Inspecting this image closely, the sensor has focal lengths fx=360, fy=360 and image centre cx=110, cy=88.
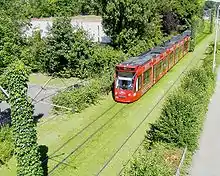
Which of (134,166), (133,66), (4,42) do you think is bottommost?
(134,166)

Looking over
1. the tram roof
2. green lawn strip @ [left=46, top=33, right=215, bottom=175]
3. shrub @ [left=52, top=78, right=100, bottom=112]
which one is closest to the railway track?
green lawn strip @ [left=46, top=33, right=215, bottom=175]

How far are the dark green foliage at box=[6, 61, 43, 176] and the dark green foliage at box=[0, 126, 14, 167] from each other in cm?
420

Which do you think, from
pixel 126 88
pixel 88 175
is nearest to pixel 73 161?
pixel 88 175

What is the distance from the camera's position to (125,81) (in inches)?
989

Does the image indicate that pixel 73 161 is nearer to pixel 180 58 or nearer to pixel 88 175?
pixel 88 175

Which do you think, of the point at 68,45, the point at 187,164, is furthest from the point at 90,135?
the point at 68,45

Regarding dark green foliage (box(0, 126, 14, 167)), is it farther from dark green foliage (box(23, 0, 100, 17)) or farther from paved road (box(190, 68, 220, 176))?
dark green foliage (box(23, 0, 100, 17))

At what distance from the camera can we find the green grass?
17406mm

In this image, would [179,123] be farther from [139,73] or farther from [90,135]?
[139,73]

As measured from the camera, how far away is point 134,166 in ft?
44.4

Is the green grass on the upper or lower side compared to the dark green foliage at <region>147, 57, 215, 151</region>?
lower

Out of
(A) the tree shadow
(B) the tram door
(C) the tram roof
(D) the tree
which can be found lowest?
(A) the tree shadow

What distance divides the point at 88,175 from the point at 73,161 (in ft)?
5.19

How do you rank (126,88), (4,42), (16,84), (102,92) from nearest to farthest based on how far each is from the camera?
1. (16,84)
2. (4,42)
3. (126,88)
4. (102,92)
